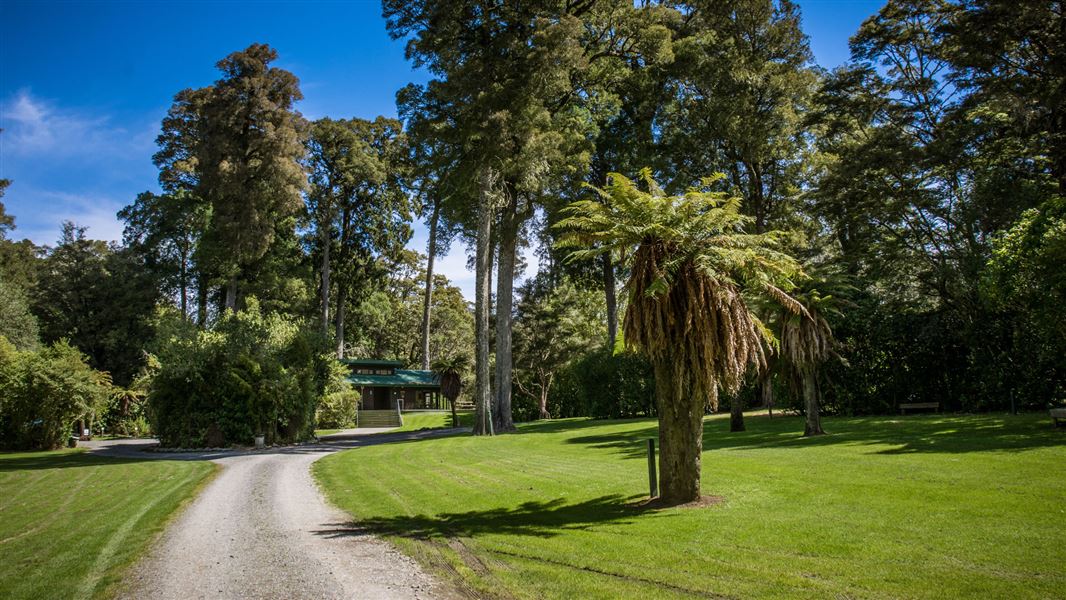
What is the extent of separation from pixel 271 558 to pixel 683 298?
6.83 meters

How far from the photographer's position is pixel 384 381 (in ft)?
154

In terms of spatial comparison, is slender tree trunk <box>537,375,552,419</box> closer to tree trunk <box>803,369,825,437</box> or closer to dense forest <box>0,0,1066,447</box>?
dense forest <box>0,0,1066,447</box>

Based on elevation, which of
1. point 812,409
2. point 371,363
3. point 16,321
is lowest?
point 812,409

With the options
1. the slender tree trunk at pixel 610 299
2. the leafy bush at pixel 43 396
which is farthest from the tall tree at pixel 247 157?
the slender tree trunk at pixel 610 299

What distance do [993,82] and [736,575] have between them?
21.8 metres

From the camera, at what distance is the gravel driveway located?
6172 mm

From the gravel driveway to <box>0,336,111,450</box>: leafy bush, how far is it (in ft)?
58.8

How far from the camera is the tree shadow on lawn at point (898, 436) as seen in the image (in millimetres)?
12430

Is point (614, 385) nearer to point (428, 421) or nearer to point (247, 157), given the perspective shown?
point (428, 421)

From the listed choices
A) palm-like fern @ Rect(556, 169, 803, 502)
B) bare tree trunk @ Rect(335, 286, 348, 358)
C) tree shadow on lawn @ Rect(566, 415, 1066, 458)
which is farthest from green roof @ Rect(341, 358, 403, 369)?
palm-like fern @ Rect(556, 169, 803, 502)

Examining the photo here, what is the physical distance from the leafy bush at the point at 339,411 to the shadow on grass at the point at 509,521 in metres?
29.2

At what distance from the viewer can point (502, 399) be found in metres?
27.6

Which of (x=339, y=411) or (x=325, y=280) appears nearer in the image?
(x=339, y=411)

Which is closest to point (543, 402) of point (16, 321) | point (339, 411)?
point (339, 411)
